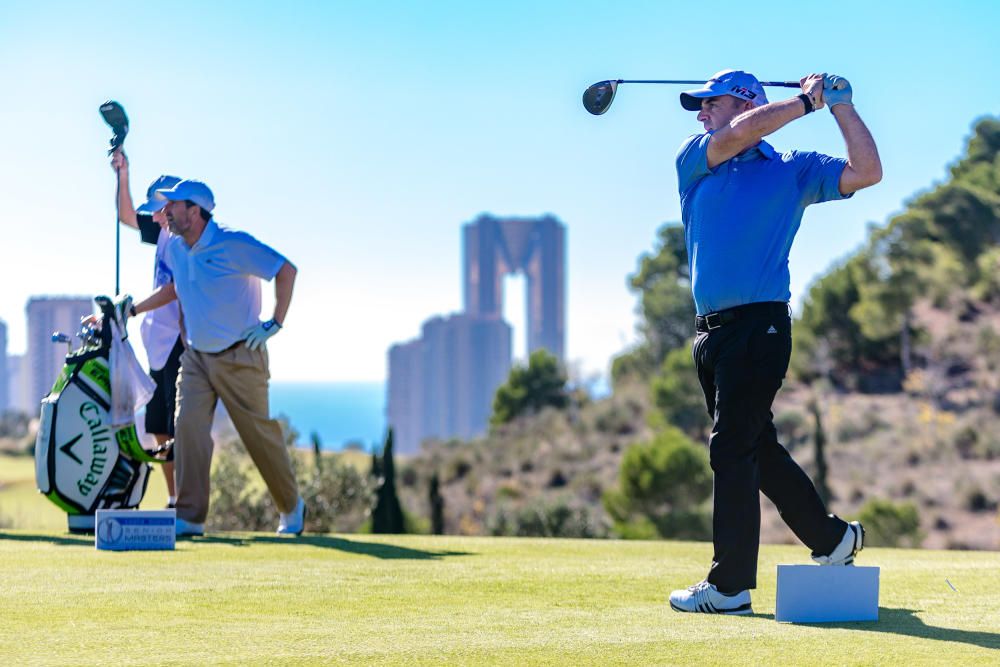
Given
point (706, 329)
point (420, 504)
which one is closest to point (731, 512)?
point (706, 329)

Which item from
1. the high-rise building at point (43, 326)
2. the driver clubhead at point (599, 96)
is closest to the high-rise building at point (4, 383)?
the high-rise building at point (43, 326)

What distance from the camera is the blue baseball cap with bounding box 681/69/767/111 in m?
5.73

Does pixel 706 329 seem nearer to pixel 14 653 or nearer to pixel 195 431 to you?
pixel 14 653

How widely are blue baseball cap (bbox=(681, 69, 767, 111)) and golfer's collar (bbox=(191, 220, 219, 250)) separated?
3.79 metres

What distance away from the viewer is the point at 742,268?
560 centimetres

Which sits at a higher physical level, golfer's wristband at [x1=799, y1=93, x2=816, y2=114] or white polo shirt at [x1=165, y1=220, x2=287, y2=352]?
golfer's wristband at [x1=799, y1=93, x2=816, y2=114]

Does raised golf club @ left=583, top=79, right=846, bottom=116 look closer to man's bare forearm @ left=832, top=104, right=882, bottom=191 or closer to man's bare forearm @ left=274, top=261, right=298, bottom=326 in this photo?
man's bare forearm @ left=832, top=104, right=882, bottom=191

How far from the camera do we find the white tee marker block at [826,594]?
5.23m

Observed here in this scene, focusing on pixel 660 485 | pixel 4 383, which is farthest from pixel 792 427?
pixel 4 383

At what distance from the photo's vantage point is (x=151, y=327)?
32.0 ft

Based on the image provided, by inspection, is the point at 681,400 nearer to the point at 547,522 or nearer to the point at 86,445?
the point at 547,522

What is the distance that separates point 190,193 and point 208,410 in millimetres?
1279

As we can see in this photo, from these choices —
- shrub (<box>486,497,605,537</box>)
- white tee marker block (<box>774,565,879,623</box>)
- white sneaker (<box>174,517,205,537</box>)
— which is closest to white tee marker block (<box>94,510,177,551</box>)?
white sneaker (<box>174,517,205,537</box>)

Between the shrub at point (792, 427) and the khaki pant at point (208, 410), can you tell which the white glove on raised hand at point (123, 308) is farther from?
the shrub at point (792, 427)
